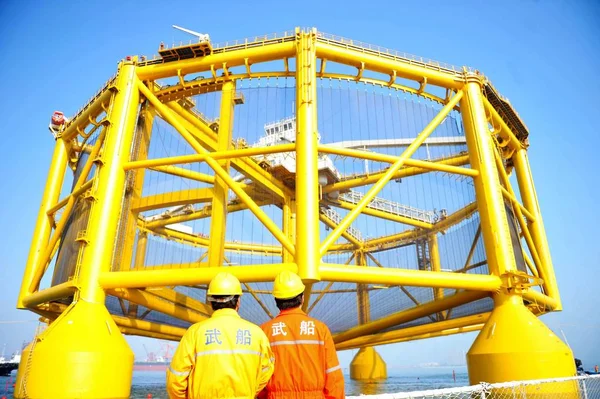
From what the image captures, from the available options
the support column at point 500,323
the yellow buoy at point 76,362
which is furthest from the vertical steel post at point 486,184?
the yellow buoy at point 76,362

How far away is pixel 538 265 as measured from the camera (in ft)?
59.0

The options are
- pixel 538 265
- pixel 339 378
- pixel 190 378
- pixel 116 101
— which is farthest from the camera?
pixel 538 265

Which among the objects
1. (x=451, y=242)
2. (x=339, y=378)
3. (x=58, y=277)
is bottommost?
(x=339, y=378)

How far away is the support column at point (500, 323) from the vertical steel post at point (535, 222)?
6.00m

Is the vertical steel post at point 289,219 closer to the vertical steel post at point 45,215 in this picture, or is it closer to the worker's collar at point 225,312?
the vertical steel post at point 45,215

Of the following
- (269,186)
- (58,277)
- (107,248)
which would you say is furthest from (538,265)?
(58,277)

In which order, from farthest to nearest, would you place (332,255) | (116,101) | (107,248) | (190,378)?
(332,255) < (116,101) < (107,248) < (190,378)

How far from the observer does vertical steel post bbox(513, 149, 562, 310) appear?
18391 mm

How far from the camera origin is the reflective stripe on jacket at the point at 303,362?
3.57 meters

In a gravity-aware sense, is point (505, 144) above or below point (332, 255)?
above

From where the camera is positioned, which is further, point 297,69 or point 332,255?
point 332,255

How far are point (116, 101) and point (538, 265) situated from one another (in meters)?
18.4

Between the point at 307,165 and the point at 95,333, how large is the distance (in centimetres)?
766

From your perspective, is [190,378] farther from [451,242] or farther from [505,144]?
[505,144]
